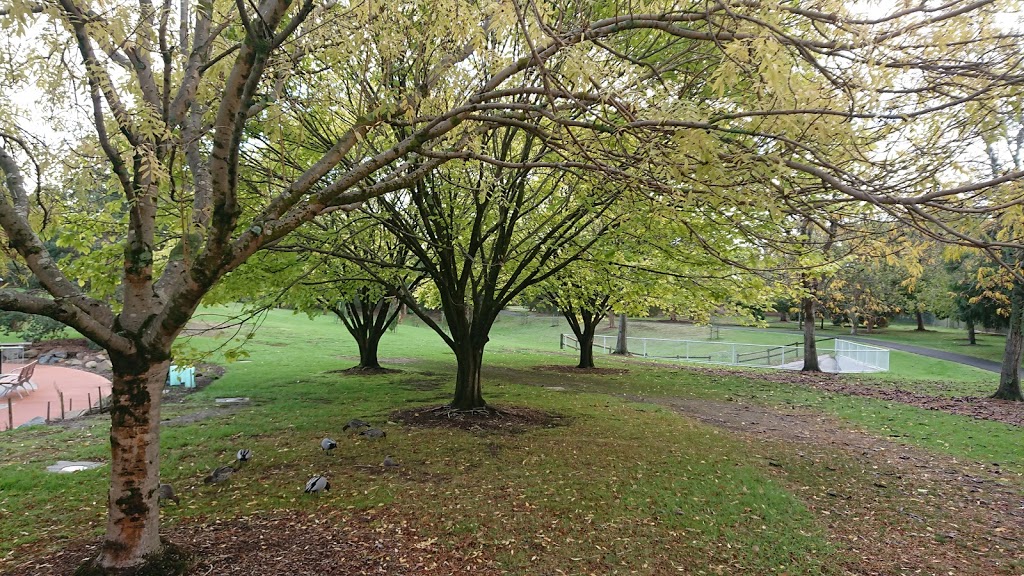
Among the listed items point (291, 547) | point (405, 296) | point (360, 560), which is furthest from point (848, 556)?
point (405, 296)

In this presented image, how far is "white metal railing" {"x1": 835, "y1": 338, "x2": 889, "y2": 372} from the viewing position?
20.3 m

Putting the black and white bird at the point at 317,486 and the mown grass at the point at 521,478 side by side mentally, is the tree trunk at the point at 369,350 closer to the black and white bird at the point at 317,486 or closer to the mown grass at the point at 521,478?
the mown grass at the point at 521,478

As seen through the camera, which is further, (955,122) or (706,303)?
(706,303)

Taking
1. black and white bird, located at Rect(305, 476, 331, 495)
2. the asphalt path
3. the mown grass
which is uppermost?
black and white bird, located at Rect(305, 476, 331, 495)

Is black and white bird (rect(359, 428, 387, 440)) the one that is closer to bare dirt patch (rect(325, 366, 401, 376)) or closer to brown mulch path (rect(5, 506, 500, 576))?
brown mulch path (rect(5, 506, 500, 576))

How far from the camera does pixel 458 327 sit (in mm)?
8680

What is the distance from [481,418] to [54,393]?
12073 millimetres

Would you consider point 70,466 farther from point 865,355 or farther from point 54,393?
point 865,355

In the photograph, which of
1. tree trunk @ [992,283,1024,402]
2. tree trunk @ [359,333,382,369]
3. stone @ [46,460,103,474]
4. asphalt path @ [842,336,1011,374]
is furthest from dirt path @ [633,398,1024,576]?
asphalt path @ [842,336,1011,374]

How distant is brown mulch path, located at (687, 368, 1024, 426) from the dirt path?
12.5 ft

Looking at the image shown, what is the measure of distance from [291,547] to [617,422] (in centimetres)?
614

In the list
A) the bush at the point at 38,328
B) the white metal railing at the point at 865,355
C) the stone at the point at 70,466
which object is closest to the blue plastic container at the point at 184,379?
the stone at the point at 70,466

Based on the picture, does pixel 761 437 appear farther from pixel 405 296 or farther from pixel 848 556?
pixel 405 296

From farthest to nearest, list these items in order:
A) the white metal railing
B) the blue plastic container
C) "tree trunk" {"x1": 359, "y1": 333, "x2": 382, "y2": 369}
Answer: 1. the white metal railing
2. "tree trunk" {"x1": 359, "y1": 333, "x2": 382, "y2": 369}
3. the blue plastic container
